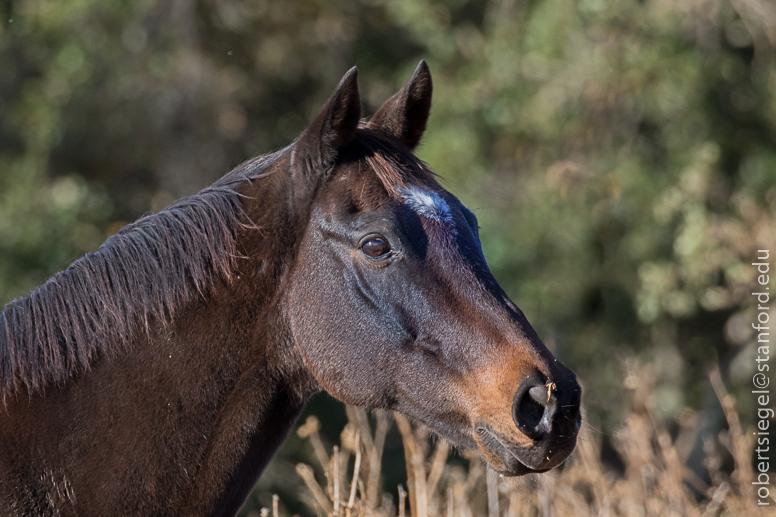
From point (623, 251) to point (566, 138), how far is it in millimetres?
1478

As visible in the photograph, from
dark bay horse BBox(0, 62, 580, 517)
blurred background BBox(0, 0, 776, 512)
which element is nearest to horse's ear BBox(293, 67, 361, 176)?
dark bay horse BBox(0, 62, 580, 517)

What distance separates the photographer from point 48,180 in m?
9.03

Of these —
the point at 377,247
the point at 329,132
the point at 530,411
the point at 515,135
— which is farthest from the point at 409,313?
the point at 515,135

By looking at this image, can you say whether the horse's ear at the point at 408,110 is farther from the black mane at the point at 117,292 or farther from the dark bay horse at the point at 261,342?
the black mane at the point at 117,292

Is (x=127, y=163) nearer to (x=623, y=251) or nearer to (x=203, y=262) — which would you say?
(x=623, y=251)

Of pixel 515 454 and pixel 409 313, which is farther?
pixel 409 313

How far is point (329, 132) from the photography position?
2576 mm

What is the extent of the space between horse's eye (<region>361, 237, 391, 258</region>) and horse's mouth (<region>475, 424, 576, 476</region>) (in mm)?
634

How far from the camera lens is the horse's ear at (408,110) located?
2879mm

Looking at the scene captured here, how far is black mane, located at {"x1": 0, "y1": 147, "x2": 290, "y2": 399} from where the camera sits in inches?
91.7

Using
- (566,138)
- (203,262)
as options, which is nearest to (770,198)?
(566,138)

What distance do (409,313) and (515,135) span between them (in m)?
6.70

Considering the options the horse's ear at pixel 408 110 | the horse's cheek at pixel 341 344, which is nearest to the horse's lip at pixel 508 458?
the horse's cheek at pixel 341 344

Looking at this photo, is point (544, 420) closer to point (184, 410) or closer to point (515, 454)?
point (515, 454)
